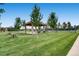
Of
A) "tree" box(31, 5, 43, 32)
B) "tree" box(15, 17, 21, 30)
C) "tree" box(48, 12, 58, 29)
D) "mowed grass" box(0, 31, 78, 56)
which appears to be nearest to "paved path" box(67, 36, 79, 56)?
"mowed grass" box(0, 31, 78, 56)

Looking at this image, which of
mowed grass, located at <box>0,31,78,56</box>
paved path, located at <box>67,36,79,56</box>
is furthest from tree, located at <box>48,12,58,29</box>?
paved path, located at <box>67,36,79,56</box>

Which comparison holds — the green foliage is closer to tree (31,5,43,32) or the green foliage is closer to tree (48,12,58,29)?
tree (31,5,43,32)

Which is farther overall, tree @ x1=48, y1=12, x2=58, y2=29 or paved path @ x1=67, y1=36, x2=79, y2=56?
tree @ x1=48, y1=12, x2=58, y2=29

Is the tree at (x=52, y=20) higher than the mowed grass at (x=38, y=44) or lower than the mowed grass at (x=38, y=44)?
higher

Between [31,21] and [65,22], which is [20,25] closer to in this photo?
[31,21]

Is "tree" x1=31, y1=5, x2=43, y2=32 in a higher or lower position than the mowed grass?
higher

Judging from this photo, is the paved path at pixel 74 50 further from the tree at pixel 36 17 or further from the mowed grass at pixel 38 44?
the tree at pixel 36 17

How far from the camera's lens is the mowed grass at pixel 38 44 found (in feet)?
14.0

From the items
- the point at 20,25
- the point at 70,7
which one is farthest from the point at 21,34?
the point at 70,7

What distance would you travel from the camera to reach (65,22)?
4301mm

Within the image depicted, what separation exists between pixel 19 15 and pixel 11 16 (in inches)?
4.1

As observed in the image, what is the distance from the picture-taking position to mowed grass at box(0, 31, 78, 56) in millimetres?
4270

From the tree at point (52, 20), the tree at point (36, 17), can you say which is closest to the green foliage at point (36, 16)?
the tree at point (36, 17)

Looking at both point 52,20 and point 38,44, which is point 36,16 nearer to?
point 52,20
